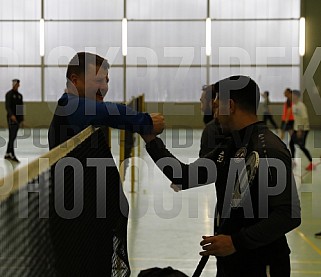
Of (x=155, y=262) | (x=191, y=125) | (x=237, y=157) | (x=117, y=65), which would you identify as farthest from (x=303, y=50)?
(x=237, y=157)

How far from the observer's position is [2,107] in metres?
31.3

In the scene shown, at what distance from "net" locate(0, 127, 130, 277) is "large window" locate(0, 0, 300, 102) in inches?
1032

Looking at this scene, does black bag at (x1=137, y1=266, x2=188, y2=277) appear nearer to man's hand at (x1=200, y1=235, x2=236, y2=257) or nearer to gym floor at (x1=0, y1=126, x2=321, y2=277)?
man's hand at (x1=200, y1=235, x2=236, y2=257)

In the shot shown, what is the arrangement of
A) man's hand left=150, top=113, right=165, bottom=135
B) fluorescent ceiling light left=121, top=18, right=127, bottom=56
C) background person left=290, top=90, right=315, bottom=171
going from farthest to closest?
fluorescent ceiling light left=121, top=18, right=127, bottom=56
background person left=290, top=90, right=315, bottom=171
man's hand left=150, top=113, right=165, bottom=135

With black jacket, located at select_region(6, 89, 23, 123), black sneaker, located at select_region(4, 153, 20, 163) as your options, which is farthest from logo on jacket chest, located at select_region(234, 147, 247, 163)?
black jacket, located at select_region(6, 89, 23, 123)

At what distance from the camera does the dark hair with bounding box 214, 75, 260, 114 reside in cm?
427

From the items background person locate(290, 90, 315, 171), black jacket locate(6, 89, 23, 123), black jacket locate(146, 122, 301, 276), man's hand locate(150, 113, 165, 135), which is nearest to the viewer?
black jacket locate(146, 122, 301, 276)

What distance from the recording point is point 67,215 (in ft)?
12.2

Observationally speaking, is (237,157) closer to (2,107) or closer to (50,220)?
(50,220)

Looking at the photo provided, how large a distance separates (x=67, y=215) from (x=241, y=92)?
132 centimetres

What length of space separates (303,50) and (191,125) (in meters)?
5.92

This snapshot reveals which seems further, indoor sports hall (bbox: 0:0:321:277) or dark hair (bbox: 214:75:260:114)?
indoor sports hall (bbox: 0:0:321:277)

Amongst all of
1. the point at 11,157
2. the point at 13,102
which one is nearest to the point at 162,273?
the point at 11,157

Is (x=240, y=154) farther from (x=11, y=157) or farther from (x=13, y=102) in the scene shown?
(x=13, y=102)
